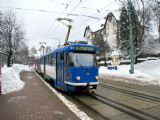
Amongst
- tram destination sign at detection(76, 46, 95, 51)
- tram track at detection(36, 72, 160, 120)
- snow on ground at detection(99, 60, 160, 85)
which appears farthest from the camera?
snow on ground at detection(99, 60, 160, 85)

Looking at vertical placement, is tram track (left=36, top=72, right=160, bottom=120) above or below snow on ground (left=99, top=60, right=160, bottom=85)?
below

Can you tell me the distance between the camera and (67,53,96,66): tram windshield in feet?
45.9

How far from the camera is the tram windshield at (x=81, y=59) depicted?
1399 centimetres

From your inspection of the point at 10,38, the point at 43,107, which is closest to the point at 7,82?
the point at 43,107

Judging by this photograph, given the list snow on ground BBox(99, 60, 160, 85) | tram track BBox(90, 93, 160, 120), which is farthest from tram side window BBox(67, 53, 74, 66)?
snow on ground BBox(99, 60, 160, 85)

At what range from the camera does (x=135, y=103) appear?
11.2 metres

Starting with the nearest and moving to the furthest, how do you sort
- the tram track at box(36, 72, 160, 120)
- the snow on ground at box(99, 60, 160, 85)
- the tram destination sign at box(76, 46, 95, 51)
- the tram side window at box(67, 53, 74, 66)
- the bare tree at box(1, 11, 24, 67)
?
1. the tram track at box(36, 72, 160, 120)
2. the tram side window at box(67, 53, 74, 66)
3. the tram destination sign at box(76, 46, 95, 51)
4. the snow on ground at box(99, 60, 160, 85)
5. the bare tree at box(1, 11, 24, 67)

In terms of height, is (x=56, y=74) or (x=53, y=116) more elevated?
(x=56, y=74)

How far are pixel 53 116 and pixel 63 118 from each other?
1.51 ft

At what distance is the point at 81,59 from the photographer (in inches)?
558

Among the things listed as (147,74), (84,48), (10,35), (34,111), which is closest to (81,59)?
(84,48)

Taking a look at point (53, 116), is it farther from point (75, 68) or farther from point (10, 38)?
point (10, 38)

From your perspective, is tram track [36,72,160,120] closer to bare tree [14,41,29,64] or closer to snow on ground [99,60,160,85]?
snow on ground [99,60,160,85]

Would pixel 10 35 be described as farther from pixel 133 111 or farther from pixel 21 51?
pixel 133 111
